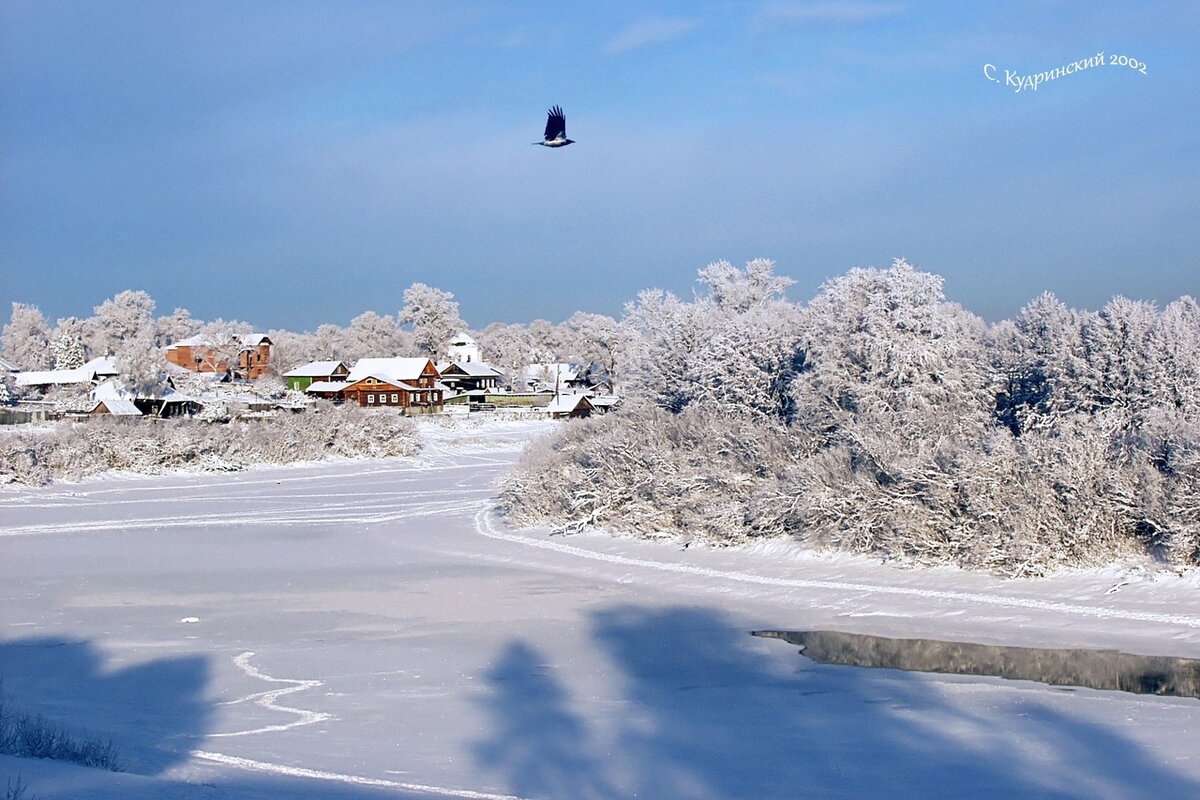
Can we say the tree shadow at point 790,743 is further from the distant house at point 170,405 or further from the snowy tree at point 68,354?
the snowy tree at point 68,354

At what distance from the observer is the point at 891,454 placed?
23.2m

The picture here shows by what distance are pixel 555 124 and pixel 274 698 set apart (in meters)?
11.1

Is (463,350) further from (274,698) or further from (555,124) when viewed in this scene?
(274,698)

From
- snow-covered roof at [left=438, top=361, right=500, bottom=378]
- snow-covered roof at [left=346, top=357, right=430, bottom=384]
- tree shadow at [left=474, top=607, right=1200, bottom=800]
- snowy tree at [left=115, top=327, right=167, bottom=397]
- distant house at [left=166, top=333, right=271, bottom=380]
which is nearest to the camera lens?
tree shadow at [left=474, top=607, right=1200, bottom=800]

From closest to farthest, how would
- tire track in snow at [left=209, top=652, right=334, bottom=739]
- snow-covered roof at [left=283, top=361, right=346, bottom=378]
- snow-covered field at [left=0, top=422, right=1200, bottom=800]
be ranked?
1. snow-covered field at [left=0, top=422, right=1200, bottom=800]
2. tire track in snow at [left=209, top=652, right=334, bottom=739]
3. snow-covered roof at [left=283, top=361, right=346, bottom=378]

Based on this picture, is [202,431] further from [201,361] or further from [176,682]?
[201,361]

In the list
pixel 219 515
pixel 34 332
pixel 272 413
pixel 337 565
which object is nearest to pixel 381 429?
pixel 272 413

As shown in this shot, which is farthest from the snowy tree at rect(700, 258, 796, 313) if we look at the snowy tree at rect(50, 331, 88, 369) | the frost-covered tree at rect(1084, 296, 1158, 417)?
the snowy tree at rect(50, 331, 88, 369)

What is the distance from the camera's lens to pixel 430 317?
125312 mm

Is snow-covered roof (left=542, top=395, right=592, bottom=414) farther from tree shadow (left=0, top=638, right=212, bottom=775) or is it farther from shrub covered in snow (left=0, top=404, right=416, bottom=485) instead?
tree shadow (left=0, top=638, right=212, bottom=775)

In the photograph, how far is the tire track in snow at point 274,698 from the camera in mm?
11430

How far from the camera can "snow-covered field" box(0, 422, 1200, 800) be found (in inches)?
389

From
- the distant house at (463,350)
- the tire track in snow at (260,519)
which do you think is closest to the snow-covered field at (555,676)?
the tire track in snow at (260,519)

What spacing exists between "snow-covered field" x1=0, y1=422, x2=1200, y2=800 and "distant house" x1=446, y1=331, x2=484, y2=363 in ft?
294
